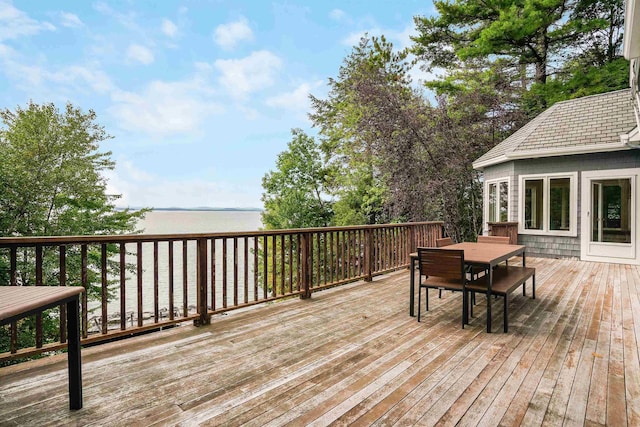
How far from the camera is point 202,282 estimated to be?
3436 mm

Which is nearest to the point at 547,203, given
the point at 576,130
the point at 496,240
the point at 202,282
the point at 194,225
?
the point at 576,130

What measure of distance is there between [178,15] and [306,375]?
16.6 m

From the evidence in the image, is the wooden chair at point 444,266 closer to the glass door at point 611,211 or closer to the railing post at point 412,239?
the railing post at point 412,239

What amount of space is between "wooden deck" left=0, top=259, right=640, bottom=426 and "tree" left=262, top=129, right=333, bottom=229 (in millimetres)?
15298

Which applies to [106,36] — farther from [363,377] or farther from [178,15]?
[363,377]

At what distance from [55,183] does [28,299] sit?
10765 mm

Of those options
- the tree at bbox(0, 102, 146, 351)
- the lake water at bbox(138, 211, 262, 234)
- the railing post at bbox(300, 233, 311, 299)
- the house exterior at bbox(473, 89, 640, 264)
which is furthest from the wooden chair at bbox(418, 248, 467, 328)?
the tree at bbox(0, 102, 146, 351)

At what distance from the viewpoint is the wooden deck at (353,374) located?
192cm

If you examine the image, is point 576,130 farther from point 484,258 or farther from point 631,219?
point 484,258

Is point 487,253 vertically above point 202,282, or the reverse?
point 487,253

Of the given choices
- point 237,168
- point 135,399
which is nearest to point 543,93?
point 135,399

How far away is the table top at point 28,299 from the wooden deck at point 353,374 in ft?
2.24

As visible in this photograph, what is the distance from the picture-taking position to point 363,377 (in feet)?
7.73

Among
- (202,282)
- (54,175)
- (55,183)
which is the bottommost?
(202,282)
